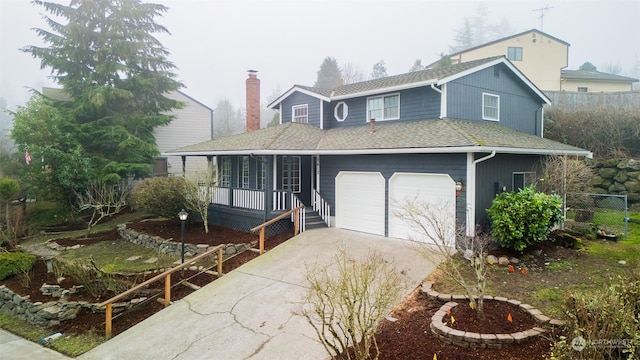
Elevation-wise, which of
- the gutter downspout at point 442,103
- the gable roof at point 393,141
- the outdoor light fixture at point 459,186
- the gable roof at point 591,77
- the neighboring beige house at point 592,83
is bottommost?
the outdoor light fixture at point 459,186

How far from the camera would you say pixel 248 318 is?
7203 mm

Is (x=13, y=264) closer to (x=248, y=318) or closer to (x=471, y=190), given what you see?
(x=248, y=318)

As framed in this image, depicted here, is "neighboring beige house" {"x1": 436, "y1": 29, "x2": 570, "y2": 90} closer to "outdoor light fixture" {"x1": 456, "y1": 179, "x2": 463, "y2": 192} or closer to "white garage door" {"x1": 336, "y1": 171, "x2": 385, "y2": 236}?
"white garage door" {"x1": 336, "y1": 171, "x2": 385, "y2": 236}

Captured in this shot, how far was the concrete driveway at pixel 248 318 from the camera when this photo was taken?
618cm

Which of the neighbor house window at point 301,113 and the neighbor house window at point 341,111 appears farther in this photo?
the neighbor house window at point 301,113

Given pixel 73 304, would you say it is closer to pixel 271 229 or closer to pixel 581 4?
pixel 271 229

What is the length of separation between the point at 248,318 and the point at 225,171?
1020 centimetres

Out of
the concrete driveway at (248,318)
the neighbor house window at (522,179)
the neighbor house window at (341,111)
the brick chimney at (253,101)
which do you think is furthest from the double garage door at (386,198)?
the brick chimney at (253,101)

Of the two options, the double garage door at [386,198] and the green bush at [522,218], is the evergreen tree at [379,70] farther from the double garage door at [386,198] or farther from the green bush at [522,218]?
the green bush at [522,218]

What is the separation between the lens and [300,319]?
22.7ft

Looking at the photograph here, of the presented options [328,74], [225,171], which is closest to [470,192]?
[225,171]

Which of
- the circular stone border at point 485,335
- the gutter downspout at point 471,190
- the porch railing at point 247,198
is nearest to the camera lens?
the circular stone border at point 485,335

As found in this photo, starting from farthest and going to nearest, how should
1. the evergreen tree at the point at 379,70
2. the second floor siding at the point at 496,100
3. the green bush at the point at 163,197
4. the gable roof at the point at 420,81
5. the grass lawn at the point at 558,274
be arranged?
the evergreen tree at the point at 379,70 < the green bush at the point at 163,197 < the second floor siding at the point at 496,100 < the gable roof at the point at 420,81 < the grass lawn at the point at 558,274

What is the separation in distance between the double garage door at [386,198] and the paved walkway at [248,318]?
1.05m
